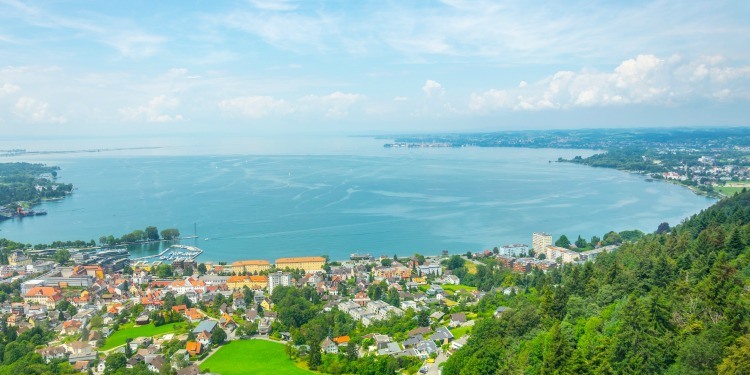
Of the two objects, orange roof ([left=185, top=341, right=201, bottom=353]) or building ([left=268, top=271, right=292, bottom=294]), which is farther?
building ([left=268, top=271, right=292, bottom=294])

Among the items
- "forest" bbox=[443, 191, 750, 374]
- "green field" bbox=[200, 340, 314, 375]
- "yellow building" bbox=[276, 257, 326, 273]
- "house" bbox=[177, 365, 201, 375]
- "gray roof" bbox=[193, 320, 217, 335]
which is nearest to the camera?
"forest" bbox=[443, 191, 750, 374]

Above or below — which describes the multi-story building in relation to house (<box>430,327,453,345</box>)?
below

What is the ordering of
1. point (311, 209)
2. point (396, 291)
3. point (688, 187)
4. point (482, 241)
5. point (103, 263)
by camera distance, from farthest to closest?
point (688, 187), point (311, 209), point (482, 241), point (103, 263), point (396, 291)

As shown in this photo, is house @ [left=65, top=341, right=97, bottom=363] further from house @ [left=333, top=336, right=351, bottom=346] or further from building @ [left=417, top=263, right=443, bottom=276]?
building @ [left=417, top=263, right=443, bottom=276]

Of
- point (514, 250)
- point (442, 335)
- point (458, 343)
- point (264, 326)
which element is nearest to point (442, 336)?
point (442, 335)

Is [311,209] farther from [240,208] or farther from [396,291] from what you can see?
[396,291]

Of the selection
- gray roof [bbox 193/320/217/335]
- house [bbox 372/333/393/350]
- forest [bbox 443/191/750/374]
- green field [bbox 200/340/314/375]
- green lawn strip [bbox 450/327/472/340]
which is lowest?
green field [bbox 200/340/314/375]

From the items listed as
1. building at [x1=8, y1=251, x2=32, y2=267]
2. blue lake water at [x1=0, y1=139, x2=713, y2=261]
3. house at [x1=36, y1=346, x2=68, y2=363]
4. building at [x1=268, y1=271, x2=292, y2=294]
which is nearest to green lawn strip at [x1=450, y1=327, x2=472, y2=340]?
building at [x1=268, y1=271, x2=292, y2=294]

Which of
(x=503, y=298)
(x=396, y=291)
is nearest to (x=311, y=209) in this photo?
(x=396, y=291)
